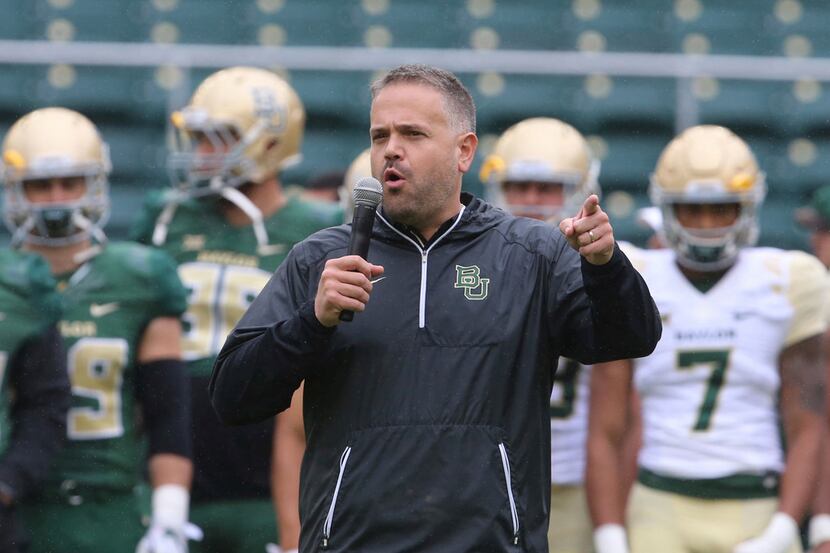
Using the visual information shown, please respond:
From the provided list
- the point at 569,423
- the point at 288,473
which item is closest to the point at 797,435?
the point at 569,423

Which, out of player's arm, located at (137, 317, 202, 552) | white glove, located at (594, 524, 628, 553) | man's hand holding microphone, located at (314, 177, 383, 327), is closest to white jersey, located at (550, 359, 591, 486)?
white glove, located at (594, 524, 628, 553)

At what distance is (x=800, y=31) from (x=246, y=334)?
254 inches

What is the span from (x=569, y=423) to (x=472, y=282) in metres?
1.98

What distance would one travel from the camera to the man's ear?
129 inches

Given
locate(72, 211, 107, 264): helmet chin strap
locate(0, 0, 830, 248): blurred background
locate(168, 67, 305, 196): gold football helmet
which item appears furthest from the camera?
locate(0, 0, 830, 248): blurred background

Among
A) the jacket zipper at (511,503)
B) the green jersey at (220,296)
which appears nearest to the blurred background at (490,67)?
the green jersey at (220,296)

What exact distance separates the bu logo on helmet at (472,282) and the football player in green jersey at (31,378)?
201cm

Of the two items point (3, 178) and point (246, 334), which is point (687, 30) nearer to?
point (3, 178)

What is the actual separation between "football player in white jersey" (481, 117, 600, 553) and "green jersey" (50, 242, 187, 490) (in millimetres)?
1171

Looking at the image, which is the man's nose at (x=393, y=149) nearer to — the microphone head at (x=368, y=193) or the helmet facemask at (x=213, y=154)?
the microphone head at (x=368, y=193)

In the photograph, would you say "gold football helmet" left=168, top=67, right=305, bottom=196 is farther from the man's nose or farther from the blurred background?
the man's nose

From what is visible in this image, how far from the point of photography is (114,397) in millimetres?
5012

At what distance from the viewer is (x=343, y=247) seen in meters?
3.19

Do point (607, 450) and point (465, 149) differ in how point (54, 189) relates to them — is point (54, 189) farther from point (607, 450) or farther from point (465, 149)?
point (465, 149)
